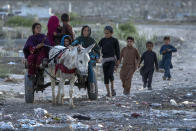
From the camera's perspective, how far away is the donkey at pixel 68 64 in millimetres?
11164

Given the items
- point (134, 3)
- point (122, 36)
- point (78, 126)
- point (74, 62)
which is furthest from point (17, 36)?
point (134, 3)

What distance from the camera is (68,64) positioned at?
11.5m

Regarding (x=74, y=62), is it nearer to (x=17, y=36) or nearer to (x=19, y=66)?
(x=19, y=66)

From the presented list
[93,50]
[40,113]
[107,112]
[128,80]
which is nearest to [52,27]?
[93,50]

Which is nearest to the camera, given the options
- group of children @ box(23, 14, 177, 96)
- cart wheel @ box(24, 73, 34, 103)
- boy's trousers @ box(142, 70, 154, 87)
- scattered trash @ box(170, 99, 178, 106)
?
scattered trash @ box(170, 99, 178, 106)

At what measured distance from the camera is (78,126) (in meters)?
9.30

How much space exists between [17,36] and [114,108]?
2301 centimetres

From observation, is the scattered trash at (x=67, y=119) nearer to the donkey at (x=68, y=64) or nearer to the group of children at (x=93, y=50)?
the donkey at (x=68, y=64)

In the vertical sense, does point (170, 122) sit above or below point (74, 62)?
below

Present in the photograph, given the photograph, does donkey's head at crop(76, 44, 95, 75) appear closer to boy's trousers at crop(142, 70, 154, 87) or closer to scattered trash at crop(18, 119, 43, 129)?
scattered trash at crop(18, 119, 43, 129)

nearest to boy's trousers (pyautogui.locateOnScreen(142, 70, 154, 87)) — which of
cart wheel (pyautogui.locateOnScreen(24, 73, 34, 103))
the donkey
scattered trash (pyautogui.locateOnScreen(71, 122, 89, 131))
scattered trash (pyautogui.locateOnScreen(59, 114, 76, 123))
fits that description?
the donkey

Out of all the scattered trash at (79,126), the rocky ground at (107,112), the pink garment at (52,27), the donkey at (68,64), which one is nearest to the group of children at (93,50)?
the pink garment at (52,27)

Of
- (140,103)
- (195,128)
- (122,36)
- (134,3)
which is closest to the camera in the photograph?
(195,128)

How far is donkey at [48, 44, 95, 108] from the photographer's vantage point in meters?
11.2
